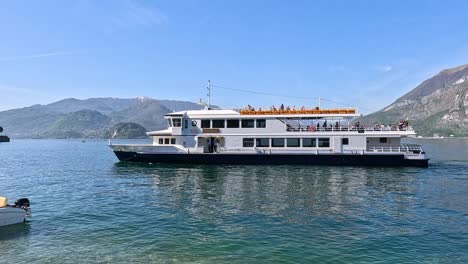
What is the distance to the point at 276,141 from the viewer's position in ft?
146

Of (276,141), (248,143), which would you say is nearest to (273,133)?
(276,141)

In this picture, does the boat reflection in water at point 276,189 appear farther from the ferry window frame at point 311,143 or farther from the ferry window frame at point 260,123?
the ferry window frame at point 260,123

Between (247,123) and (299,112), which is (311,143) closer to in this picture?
(299,112)

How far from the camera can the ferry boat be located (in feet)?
139

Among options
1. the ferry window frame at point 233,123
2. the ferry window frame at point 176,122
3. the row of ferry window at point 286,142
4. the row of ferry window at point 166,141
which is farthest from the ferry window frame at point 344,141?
the row of ferry window at point 166,141

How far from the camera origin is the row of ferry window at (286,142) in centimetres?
4366

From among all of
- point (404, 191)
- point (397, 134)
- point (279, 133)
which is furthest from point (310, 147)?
point (404, 191)

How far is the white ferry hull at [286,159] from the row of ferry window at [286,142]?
1.69m

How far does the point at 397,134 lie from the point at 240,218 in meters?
31.1

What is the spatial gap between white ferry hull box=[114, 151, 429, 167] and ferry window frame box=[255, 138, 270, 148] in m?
1.68

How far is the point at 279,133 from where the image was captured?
44.1m

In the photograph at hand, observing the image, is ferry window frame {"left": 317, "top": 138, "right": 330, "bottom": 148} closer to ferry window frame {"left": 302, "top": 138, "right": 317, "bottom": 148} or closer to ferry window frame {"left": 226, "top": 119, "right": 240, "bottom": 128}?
ferry window frame {"left": 302, "top": 138, "right": 317, "bottom": 148}

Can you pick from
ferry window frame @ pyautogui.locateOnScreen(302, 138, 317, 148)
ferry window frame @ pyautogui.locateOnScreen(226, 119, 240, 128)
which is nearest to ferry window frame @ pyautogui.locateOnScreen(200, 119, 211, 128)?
ferry window frame @ pyautogui.locateOnScreen(226, 119, 240, 128)

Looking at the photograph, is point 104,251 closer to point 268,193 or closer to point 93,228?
point 93,228
